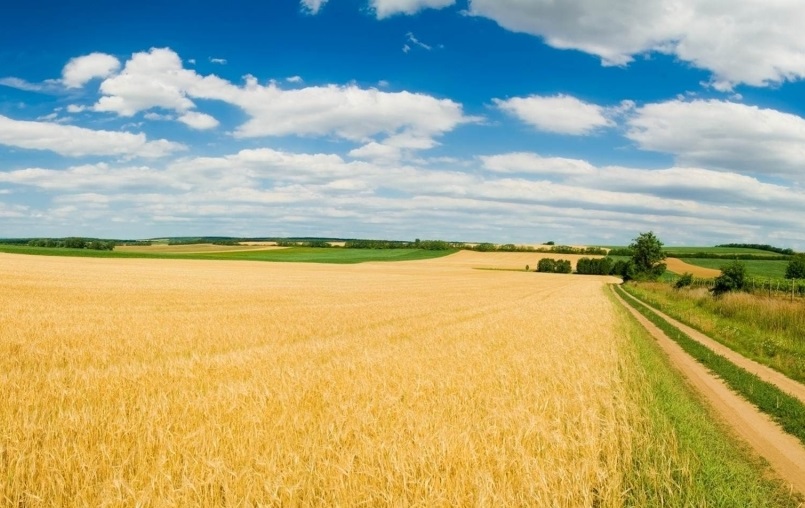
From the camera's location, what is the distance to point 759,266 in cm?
11375

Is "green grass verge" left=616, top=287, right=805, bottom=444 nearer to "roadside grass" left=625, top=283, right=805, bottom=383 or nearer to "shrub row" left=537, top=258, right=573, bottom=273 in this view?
"roadside grass" left=625, top=283, right=805, bottom=383

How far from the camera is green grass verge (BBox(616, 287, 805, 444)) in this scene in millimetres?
9617

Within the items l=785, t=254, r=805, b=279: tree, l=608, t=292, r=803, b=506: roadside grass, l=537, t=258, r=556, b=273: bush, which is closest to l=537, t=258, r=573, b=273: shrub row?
l=537, t=258, r=556, b=273: bush

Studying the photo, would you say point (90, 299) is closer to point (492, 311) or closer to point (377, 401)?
point (492, 311)

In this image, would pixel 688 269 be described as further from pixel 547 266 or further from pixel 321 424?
pixel 321 424

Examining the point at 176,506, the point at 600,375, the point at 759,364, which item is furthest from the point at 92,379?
the point at 759,364

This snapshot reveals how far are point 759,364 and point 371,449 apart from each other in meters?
15.9

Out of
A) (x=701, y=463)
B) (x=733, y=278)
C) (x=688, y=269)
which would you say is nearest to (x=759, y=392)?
(x=701, y=463)

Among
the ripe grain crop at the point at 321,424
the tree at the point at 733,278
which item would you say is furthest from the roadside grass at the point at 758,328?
the tree at the point at 733,278

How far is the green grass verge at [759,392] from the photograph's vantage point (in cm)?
962

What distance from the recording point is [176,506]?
4.33 m

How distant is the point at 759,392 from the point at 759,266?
122 meters

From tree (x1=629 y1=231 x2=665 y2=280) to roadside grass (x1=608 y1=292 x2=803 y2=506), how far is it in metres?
102

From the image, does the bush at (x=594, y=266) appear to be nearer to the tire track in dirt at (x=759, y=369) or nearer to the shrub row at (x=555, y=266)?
the shrub row at (x=555, y=266)
